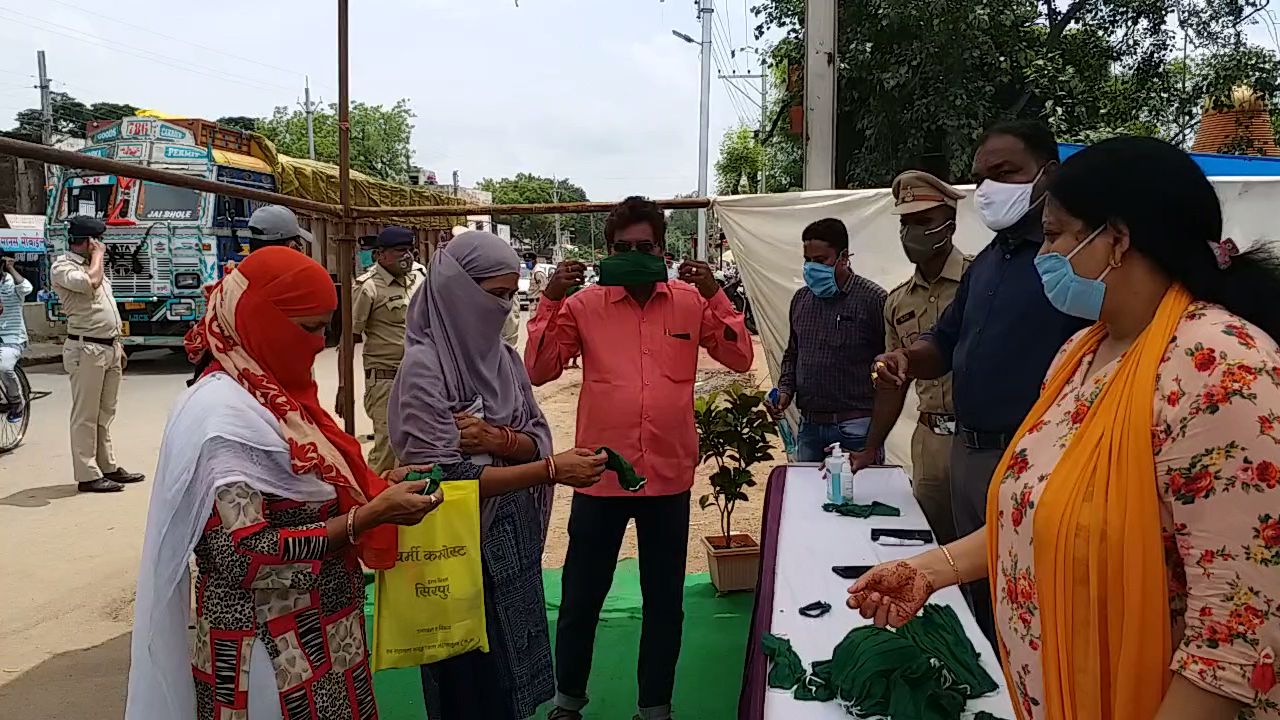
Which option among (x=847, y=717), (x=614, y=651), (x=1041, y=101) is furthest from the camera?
(x=1041, y=101)

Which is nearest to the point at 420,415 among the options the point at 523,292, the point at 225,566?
the point at 225,566

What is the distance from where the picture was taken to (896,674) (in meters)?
1.75

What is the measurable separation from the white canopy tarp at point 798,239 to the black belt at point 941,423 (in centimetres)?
184

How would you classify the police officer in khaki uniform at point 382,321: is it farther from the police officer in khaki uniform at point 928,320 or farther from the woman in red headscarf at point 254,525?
the woman in red headscarf at point 254,525

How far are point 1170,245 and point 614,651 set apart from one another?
2997mm

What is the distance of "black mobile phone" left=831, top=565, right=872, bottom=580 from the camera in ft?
7.76

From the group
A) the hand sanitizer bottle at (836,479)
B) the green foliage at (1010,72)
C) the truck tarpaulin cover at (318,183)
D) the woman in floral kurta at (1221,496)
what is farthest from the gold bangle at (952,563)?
the truck tarpaulin cover at (318,183)

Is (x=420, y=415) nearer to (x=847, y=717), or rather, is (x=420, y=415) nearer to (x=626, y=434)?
(x=626, y=434)

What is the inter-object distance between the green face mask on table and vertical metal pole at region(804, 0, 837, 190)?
2.86m

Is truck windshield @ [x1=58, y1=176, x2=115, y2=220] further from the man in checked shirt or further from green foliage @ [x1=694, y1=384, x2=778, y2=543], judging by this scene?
the man in checked shirt

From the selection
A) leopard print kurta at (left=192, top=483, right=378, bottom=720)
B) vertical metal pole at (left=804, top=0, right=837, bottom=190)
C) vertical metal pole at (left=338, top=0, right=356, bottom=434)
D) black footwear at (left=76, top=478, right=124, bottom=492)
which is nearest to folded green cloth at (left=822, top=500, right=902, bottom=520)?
leopard print kurta at (left=192, top=483, right=378, bottom=720)

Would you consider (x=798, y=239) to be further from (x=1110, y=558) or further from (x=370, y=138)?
(x=370, y=138)

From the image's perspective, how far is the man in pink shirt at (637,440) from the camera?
117 inches

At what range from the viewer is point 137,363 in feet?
45.0
